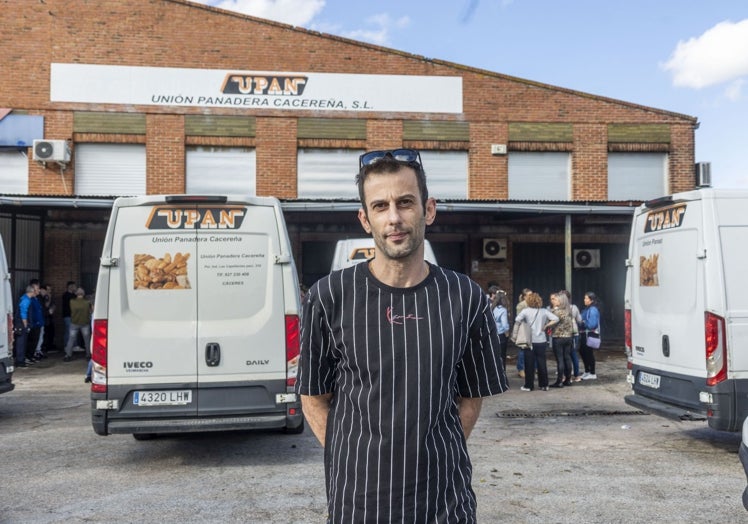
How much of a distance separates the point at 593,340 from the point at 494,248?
686 centimetres

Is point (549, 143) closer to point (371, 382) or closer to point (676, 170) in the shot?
point (676, 170)

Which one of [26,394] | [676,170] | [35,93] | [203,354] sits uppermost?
[35,93]

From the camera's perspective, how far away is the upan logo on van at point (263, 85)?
19.2m

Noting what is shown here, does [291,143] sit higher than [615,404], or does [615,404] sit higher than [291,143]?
[291,143]

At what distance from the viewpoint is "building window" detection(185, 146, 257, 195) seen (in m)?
19.2

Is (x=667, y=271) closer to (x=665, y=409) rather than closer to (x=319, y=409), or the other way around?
(x=665, y=409)

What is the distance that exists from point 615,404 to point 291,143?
468 inches

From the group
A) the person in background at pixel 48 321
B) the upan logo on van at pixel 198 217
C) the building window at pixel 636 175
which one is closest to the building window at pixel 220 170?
the person in background at pixel 48 321

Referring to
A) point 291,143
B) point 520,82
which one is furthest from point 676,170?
point 291,143

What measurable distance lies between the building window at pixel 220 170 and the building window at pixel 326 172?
1.38 metres

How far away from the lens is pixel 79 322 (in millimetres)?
16406

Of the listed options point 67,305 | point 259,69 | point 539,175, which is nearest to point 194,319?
point 67,305

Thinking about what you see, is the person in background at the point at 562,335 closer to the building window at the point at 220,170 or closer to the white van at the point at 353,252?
the white van at the point at 353,252

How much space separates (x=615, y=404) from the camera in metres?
10.9
